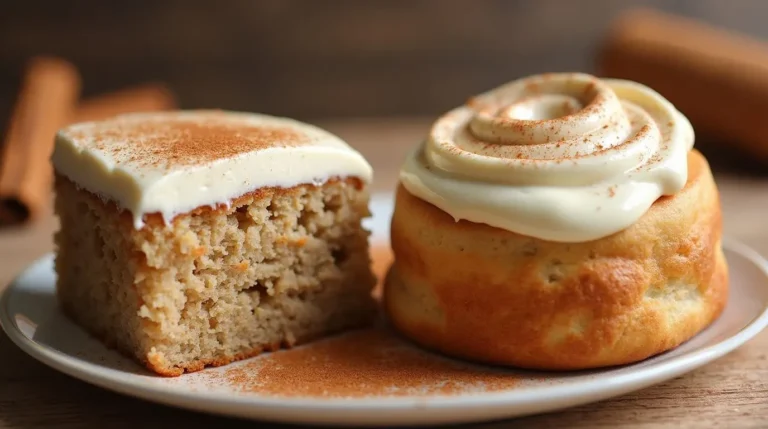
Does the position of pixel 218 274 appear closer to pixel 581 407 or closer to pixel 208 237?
pixel 208 237

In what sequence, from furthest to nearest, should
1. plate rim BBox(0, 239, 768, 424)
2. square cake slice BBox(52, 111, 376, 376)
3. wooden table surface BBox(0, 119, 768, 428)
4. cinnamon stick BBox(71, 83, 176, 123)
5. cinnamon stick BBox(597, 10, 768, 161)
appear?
cinnamon stick BBox(71, 83, 176, 123) → cinnamon stick BBox(597, 10, 768, 161) → square cake slice BBox(52, 111, 376, 376) → wooden table surface BBox(0, 119, 768, 428) → plate rim BBox(0, 239, 768, 424)

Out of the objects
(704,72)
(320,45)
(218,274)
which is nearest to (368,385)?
(218,274)

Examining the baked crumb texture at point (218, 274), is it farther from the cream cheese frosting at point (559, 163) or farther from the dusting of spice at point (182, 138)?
the cream cheese frosting at point (559, 163)

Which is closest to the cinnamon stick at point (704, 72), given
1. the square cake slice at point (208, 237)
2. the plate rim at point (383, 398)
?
the plate rim at point (383, 398)

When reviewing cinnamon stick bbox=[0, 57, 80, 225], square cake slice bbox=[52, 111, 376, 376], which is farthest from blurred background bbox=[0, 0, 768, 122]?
square cake slice bbox=[52, 111, 376, 376]

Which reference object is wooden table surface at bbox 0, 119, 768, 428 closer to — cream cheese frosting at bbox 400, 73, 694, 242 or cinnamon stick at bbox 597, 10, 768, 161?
cream cheese frosting at bbox 400, 73, 694, 242

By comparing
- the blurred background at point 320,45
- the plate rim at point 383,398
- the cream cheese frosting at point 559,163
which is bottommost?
the blurred background at point 320,45
